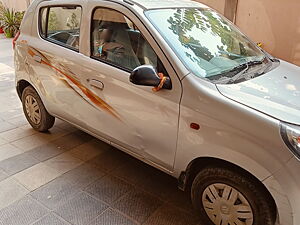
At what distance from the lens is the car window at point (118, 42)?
2.32 metres

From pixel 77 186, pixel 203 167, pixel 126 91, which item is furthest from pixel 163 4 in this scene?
pixel 77 186

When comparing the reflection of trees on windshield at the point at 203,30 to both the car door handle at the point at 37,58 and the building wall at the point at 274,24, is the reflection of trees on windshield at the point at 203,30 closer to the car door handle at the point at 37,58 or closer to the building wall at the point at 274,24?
the car door handle at the point at 37,58

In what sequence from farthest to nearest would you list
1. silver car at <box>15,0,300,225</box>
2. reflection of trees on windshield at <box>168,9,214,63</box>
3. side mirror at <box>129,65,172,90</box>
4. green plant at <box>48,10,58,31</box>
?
1. green plant at <box>48,10,58,31</box>
2. reflection of trees on windshield at <box>168,9,214,63</box>
3. side mirror at <box>129,65,172,90</box>
4. silver car at <box>15,0,300,225</box>

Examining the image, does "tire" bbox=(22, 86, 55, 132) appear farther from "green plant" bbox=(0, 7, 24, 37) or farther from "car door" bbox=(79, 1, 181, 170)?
"green plant" bbox=(0, 7, 24, 37)

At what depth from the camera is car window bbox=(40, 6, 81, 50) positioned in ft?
9.17

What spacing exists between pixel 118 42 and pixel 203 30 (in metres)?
0.74

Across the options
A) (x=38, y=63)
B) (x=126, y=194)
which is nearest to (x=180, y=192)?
(x=126, y=194)

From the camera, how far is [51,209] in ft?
7.82

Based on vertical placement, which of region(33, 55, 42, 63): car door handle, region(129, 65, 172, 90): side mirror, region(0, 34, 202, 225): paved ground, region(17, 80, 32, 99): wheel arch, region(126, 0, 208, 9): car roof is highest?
region(126, 0, 208, 9): car roof

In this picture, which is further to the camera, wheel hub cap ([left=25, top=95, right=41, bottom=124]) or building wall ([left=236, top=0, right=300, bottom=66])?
building wall ([left=236, top=0, right=300, bottom=66])

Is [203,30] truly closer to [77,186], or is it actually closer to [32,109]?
[77,186]

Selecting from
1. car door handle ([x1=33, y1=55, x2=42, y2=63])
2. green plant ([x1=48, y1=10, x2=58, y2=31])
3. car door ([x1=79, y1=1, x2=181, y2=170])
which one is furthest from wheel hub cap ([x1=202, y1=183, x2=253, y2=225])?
green plant ([x1=48, y1=10, x2=58, y2=31])

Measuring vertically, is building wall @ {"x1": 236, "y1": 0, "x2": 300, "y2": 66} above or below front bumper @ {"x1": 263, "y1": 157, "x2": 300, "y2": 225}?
above

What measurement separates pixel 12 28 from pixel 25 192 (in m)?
9.45
